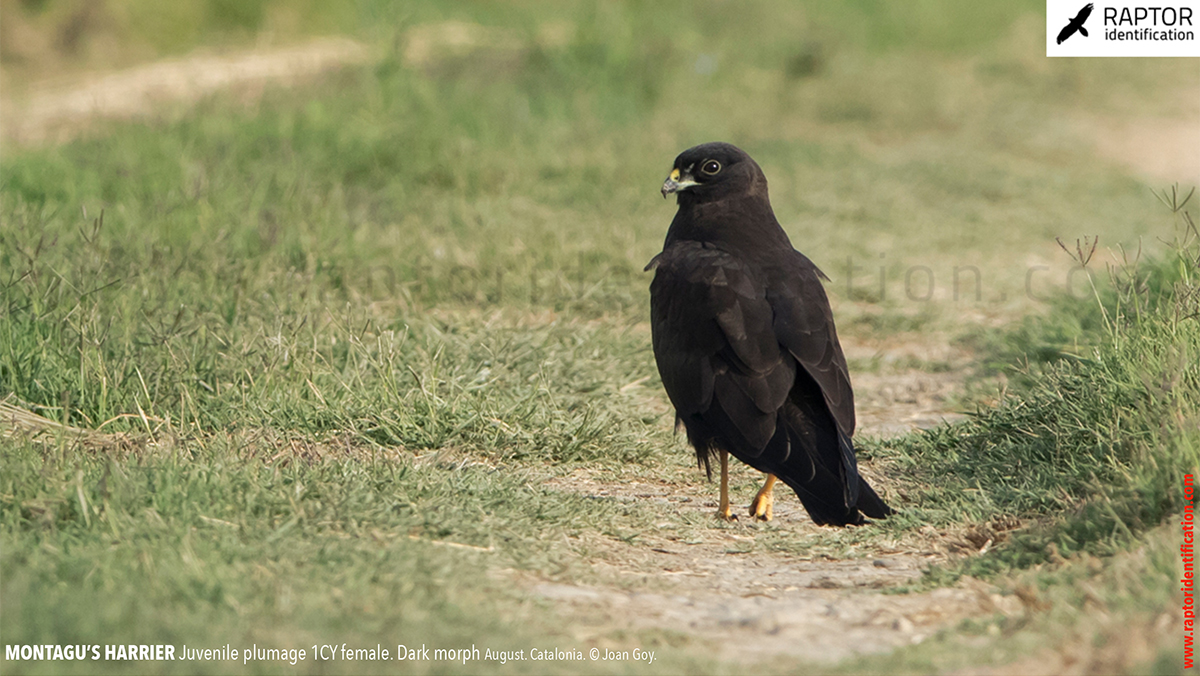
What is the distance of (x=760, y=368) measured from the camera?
3.82 meters

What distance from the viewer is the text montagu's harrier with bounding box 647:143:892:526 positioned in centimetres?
368

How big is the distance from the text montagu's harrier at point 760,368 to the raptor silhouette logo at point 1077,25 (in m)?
7.35

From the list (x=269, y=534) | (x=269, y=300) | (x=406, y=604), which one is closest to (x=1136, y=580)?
(x=406, y=604)

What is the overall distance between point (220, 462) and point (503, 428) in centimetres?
111

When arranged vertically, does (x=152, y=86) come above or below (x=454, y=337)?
above

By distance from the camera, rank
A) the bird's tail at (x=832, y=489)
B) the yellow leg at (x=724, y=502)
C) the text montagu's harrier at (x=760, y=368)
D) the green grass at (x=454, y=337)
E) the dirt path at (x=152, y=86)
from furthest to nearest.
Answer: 1. the dirt path at (x=152, y=86)
2. the yellow leg at (x=724, y=502)
3. the text montagu's harrier at (x=760, y=368)
4. the bird's tail at (x=832, y=489)
5. the green grass at (x=454, y=337)

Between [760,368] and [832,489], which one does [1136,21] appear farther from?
[832,489]

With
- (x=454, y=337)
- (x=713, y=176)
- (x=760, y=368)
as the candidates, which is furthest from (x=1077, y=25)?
(x=760, y=368)

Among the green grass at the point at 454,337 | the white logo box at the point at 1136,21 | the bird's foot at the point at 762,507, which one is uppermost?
the white logo box at the point at 1136,21

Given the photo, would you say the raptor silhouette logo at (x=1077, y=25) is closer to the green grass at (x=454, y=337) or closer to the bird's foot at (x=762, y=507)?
the green grass at (x=454, y=337)

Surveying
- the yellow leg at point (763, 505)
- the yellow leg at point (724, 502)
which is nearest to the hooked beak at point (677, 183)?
the yellow leg at point (724, 502)

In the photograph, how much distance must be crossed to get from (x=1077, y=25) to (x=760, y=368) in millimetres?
8513

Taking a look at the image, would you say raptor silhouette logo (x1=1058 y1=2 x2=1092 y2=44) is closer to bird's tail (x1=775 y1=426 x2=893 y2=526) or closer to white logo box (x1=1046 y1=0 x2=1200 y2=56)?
white logo box (x1=1046 y1=0 x2=1200 y2=56)

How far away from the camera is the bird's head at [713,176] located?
15.1 feet
